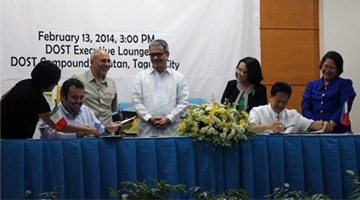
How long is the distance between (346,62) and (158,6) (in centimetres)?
196

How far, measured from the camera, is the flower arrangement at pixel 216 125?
4.21m

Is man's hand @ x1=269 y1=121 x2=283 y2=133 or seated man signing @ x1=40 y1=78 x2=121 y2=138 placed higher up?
seated man signing @ x1=40 y1=78 x2=121 y2=138

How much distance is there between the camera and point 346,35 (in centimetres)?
631

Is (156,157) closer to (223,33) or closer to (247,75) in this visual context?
(247,75)

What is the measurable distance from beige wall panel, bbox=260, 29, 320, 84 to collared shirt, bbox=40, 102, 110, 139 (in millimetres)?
2086

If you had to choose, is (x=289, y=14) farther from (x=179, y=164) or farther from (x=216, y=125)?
(x=179, y=164)

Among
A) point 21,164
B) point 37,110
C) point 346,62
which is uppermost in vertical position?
point 346,62

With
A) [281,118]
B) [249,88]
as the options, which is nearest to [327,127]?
[281,118]

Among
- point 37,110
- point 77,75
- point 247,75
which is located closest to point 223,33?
point 247,75

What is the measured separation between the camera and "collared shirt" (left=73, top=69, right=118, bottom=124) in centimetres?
514

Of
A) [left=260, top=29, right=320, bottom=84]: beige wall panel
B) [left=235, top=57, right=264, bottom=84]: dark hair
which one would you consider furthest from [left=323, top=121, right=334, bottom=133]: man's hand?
[left=260, top=29, right=320, bottom=84]: beige wall panel

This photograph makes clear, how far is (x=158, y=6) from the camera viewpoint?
576 cm

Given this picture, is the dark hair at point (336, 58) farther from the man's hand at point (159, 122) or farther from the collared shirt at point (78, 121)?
the collared shirt at point (78, 121)

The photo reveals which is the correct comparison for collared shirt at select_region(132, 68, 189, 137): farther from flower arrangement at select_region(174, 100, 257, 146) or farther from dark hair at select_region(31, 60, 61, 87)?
dark hair at select_region(31, 60, 61, 87)
